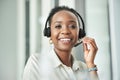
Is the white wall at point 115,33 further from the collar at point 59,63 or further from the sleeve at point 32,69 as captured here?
the sleeve at point 32,69

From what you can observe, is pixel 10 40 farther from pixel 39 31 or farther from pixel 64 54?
pixel 64 54

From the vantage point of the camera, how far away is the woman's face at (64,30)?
0.97m

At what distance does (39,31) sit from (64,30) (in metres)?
0.10

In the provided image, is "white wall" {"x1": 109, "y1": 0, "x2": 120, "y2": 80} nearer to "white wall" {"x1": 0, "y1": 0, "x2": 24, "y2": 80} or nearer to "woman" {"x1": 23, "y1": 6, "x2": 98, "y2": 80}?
"woman" {"x1": 23, "y1": 6, "x2": 98, "y2": 80}

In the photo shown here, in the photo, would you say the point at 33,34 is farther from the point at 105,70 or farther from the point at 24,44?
the point at 105,70

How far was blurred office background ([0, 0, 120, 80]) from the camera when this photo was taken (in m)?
1.00

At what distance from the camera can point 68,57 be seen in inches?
39.2

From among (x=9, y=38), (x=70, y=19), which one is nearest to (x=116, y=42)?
(x=70, y=19)

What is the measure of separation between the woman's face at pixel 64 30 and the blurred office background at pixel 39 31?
0.12ft

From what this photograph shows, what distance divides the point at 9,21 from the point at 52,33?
191mm

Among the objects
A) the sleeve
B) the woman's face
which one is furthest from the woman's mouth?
the sleeve

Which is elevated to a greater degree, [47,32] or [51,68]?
[47,32]

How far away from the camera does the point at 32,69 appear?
96 cm

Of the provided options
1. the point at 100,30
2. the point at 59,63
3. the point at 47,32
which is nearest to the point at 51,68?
the point at 59,63
